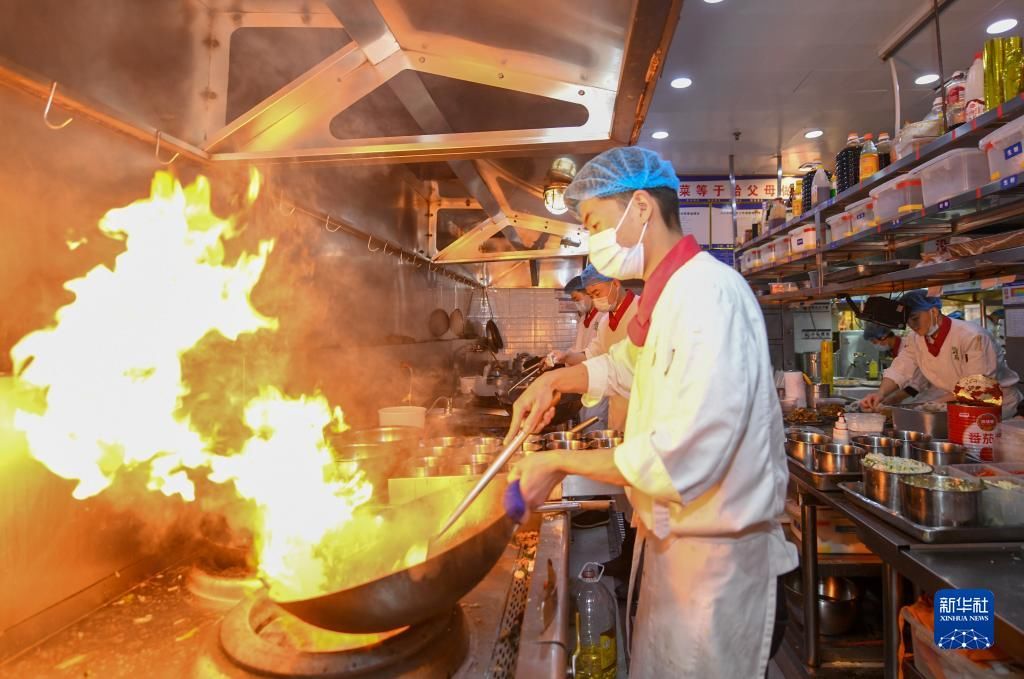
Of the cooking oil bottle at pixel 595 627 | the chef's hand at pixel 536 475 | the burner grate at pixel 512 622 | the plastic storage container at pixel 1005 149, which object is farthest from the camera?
the plastic storage container at pixel 1005 149

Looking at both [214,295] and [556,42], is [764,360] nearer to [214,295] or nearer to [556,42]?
[556,42]

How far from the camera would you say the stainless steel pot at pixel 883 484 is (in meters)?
2.45

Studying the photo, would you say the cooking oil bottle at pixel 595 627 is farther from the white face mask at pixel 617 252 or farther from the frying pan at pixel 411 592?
the white face mask at pixel 617 252

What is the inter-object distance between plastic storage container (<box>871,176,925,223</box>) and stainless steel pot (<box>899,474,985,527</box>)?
2037mm

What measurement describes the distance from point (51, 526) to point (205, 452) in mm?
593

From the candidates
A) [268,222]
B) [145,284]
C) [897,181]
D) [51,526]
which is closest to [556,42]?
[145,284]

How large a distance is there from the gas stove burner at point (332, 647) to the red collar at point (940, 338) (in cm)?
544

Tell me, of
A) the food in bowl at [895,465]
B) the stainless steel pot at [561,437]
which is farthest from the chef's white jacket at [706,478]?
the stainless steel pot at [561,437]

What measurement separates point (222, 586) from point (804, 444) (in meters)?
3.25

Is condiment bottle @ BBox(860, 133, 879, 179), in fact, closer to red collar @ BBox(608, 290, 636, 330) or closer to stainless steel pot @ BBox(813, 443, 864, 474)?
red collar @ BBox(608, 290, 636, 330)

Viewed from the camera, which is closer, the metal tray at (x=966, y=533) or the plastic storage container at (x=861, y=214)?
the metal tray at (x=966, y=533)

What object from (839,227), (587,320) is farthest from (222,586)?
(587,320)

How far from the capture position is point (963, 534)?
209 centimetres

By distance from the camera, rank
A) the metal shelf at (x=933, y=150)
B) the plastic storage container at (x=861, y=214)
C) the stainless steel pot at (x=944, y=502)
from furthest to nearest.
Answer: the plastic storage container at (x=861, y=214) < the metal shelf at (x=933, y=150) < the stainless steel pot at (x=944, y=502)
